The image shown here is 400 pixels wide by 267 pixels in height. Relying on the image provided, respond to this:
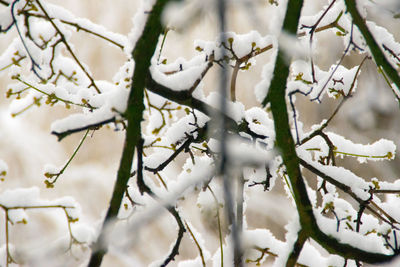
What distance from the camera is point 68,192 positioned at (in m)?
3.07

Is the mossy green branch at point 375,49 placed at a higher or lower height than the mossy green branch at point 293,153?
higher

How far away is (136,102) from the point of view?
497 mm

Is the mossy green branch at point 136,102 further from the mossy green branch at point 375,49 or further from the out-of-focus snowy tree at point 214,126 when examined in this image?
the mossy green branch at point 375,49

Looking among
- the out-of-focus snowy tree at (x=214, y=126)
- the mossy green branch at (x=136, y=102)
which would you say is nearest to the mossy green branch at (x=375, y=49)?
the out-of-focus snowy tree at (x=214, y=126)

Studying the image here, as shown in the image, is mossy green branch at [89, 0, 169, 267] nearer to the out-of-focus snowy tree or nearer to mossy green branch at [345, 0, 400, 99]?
the out-of-focus snowy tree

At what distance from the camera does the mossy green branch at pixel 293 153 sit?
507 millimetres

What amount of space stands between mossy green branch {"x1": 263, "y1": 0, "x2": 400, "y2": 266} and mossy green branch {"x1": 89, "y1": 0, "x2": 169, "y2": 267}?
0.50 ft

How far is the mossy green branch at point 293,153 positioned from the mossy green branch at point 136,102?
6.0 inches

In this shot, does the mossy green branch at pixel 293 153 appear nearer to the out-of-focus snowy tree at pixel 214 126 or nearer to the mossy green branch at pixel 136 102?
the out-of-focus snowy tree at pixel 214 126

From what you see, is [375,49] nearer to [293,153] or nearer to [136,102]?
[293,153]

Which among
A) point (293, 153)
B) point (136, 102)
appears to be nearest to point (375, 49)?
point (293, 153)

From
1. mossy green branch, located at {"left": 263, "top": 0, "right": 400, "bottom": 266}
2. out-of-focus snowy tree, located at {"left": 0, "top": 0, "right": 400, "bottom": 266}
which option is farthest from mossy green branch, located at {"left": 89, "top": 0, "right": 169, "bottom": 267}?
mossy green branch, located at {"left": 263, "top": 0, "right": 400, "bottom": 266}

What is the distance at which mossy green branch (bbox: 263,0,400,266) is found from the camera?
51 centimetres

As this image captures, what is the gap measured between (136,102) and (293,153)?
0.69 ft
